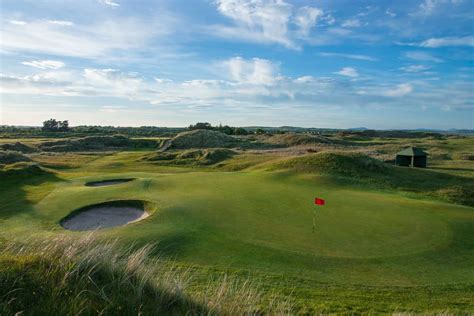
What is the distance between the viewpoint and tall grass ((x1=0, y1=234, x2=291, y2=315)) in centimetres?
406

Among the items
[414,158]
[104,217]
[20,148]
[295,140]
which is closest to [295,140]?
[295,140]

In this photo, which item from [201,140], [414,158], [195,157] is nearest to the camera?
[414,158]

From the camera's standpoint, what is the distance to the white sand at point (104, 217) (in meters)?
13.9

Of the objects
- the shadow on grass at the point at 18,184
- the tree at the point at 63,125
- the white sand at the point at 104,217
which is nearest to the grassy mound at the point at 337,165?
the white sand at the point at 104,217

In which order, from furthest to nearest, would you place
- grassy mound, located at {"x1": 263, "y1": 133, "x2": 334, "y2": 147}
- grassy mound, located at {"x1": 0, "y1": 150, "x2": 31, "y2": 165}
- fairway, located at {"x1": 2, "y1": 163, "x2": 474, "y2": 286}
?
grassy mound, located at {"x1": 263, "y1": 133, "x2": 334, "y2": 147}
grassy mound, located at {"x1": 0, "y1": 150, "x2": 31, "y2": 165}
fairway, located at {"x1": 2, "y1": 163, "x2": 474, "y2": 286}

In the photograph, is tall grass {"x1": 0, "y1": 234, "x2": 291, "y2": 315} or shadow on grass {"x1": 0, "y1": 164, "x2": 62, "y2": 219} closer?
tall grass {"x1": 0, "y1": 234, "x2": 291, "y2": 315}

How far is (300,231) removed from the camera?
12.4 meters

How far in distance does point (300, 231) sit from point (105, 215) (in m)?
8.39

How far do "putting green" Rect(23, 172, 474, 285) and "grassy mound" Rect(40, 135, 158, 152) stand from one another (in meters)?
49.3

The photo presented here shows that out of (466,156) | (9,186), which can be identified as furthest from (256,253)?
(466,156)

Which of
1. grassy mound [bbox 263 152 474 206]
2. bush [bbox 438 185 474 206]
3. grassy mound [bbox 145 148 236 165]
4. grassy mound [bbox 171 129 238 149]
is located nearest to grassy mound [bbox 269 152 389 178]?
grassy mound [bbox 263 152 474 206]

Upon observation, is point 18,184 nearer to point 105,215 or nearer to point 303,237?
point 105,215

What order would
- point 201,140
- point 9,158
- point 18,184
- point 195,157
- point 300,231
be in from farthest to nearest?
point 201,140, point 195,157, point 9,158, point 18,184, point 300,231

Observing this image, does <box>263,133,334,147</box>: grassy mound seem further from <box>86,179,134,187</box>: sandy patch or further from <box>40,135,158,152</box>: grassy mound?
<box>86,179,134,187</box>: sandy patch
